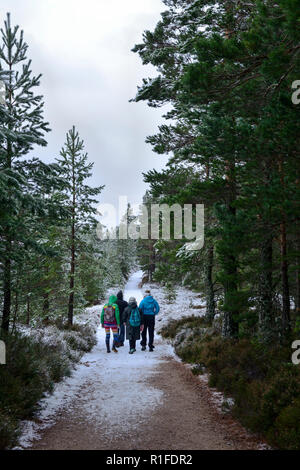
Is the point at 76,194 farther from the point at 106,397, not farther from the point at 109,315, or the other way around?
the point at 106,397

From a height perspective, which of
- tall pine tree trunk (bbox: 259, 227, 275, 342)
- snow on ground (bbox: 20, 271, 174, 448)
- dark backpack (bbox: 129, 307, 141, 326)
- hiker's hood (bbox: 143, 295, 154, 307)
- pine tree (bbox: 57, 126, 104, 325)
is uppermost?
pine tree (bbox: 57, 126, 104, 325)

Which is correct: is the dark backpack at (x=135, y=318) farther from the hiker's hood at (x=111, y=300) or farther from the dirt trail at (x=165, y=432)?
the dirt trail at (x=165, y=432)

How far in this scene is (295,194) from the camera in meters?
5.40

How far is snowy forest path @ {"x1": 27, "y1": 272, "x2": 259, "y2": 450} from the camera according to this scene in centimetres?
491

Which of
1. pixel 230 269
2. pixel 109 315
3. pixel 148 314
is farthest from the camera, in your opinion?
pixel 148 314

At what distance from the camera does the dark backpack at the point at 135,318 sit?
1240 centimetres

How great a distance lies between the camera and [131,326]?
12.3 meters

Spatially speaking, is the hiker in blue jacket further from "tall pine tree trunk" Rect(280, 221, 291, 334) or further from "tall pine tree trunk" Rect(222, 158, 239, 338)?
"tall pine tree trunk" Rect(280, 221, 291, 334)

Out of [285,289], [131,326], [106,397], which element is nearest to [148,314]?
[131,326]

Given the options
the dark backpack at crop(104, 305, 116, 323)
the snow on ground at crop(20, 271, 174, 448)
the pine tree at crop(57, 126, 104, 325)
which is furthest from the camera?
the pine tree at crop(57, 126, 104, 325)

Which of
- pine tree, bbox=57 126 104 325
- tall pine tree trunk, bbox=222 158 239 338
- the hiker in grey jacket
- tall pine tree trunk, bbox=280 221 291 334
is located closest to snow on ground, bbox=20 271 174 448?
the hiker in grey jacket

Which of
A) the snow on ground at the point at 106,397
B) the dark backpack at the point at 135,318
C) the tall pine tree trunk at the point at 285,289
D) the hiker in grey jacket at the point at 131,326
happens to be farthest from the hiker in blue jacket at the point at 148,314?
the tall pine tree trunk at the point at 285,289

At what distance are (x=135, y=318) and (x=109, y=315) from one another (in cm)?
112
